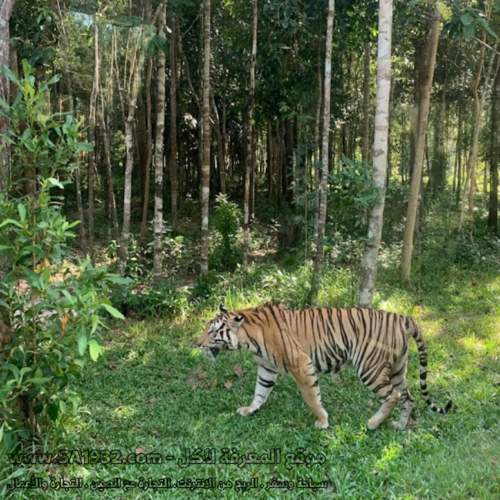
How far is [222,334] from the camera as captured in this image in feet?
15.8

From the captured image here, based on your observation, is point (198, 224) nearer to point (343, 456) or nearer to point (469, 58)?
point (469, 58)

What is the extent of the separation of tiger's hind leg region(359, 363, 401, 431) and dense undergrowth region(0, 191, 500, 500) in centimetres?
10

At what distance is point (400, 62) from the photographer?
45.9ft

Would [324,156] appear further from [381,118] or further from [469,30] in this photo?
[469,30]

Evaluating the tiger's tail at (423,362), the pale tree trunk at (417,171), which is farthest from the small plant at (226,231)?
the tiger's tail at (423,362)

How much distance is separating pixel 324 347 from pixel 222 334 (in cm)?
100

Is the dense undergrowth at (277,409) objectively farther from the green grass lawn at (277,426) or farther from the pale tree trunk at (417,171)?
the pale tree trunk at (417,171)

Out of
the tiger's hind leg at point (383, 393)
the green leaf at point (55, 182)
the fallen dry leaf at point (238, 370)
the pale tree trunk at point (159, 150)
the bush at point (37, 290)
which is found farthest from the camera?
the pale tree trunk at point (159, 150)

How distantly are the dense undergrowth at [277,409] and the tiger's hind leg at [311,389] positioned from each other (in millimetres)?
135

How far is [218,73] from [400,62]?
207 inches

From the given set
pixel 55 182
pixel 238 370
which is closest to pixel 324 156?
pixel 238 370

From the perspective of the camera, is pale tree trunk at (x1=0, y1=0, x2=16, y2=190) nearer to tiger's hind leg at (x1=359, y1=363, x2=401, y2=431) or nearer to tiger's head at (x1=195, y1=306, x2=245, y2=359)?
tiger's head at (x1=195, y1=306, x2=245, y2=359)

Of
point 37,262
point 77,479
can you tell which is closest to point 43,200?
point 37,262

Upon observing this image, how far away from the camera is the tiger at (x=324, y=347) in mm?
4637
